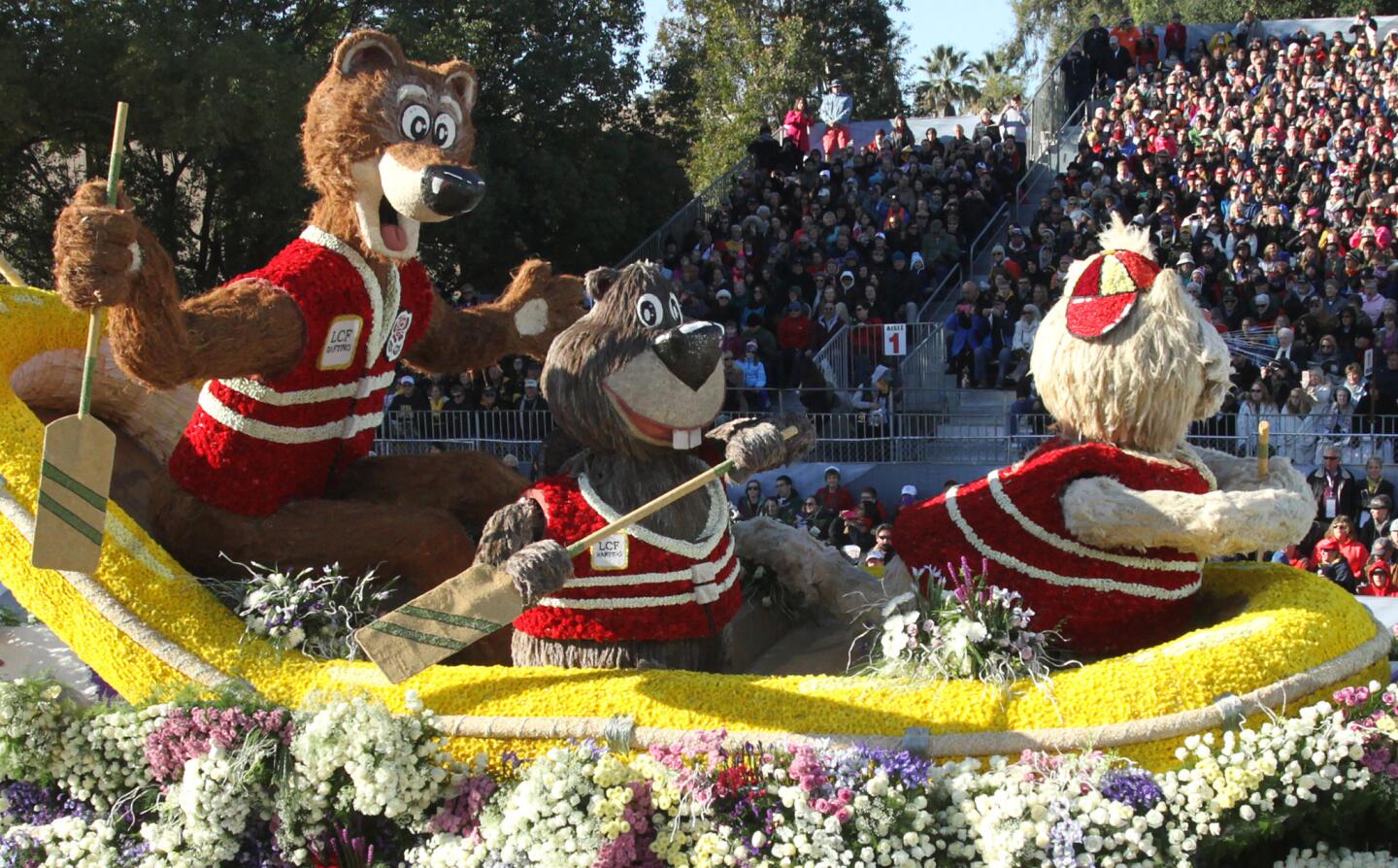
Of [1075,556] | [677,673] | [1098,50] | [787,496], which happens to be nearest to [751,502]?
[787,496]

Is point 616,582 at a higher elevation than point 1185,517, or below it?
below

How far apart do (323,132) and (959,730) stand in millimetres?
2788

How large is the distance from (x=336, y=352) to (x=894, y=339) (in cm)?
719

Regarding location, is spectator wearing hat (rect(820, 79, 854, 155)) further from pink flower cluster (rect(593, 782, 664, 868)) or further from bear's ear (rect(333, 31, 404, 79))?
pink flower cluster (rect(593, 782, 664, 868))

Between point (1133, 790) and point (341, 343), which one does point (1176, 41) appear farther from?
point (1133, 790)

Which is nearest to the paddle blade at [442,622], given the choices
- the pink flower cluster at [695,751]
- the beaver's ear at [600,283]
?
the pink flower cluster at [695,751]

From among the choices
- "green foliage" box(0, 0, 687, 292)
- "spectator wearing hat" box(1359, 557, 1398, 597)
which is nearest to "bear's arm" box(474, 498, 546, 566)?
"spectator wearing hat" box(1359, 557, 1398, 597)

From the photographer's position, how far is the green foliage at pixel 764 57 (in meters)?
25.1

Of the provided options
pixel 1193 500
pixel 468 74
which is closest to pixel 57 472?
pixel 468 74

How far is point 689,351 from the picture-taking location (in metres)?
4.57

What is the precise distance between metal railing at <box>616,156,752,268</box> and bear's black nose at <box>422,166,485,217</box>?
10837 millimetres

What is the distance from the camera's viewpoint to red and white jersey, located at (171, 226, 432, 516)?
187 inches

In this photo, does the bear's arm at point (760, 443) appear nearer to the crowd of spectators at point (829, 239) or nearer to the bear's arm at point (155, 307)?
the bear's arm at point (155, 307)

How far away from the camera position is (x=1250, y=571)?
492cm
